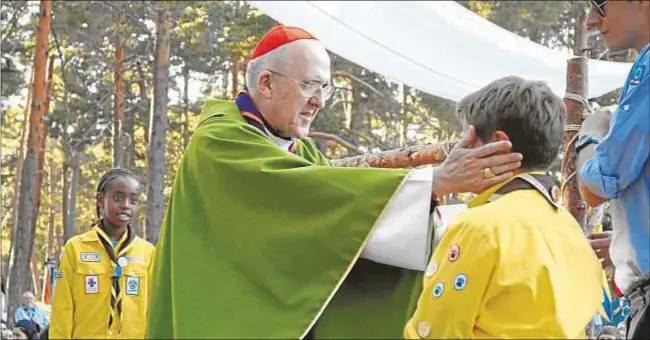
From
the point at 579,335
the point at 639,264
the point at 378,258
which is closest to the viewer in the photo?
the point at 579,335

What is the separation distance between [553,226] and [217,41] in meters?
20.0

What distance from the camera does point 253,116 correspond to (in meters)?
3.65

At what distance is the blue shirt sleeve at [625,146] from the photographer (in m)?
2.61

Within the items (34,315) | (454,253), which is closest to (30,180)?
(34,315)

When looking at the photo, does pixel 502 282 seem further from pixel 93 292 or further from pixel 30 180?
pixel 30 180

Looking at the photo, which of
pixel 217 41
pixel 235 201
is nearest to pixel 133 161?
pixel 217 41

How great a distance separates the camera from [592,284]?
8.46 feet

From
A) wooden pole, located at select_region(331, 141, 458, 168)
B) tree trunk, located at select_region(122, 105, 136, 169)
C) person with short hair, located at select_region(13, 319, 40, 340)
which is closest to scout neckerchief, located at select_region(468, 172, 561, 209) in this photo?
wooden pole, located at select_region(331, 141, 458, 168)

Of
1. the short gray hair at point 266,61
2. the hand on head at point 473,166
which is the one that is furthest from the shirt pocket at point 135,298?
the hand on head at point 473,166

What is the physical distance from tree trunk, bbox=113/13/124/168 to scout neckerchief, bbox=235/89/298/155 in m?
17.5

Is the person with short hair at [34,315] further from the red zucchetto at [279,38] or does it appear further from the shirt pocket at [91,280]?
the red zucchetto at [279,38]

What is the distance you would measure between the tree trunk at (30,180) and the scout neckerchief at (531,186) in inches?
657

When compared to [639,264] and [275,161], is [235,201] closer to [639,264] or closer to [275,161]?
[275,161]

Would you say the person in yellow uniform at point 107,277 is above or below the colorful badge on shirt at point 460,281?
below
